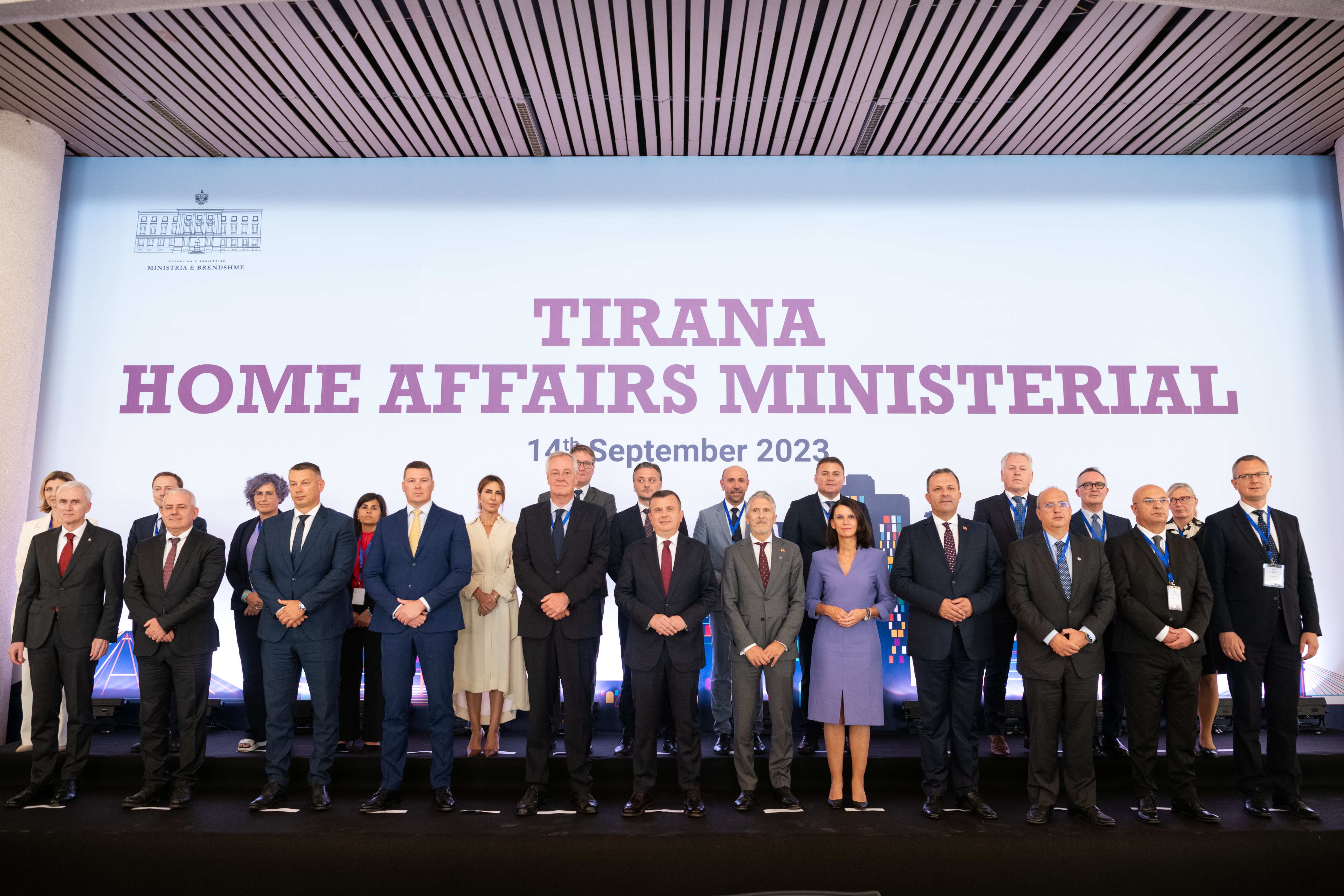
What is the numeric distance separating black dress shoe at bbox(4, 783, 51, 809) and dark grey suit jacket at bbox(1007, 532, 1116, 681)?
15.9 ft

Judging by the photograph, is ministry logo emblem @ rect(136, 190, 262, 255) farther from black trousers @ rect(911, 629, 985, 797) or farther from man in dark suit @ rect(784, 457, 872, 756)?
black trousers @ rect(911, 629, 985, 797)

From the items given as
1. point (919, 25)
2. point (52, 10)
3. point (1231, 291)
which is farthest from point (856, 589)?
point (52, 10)

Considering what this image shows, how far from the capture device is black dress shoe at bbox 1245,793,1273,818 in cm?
397

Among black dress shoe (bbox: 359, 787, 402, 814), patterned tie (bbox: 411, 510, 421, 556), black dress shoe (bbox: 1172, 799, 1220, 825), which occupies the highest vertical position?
patterned tie (bbox: 411, 510, 421, 556)

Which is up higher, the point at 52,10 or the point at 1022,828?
the point at 52,10

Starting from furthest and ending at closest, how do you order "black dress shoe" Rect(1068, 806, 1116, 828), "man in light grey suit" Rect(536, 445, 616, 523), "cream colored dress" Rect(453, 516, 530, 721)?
"man in light grey suit" Rect(536, 445, 616, 523) → "cream colored dress" Rect(453, 516, 530, 721) → "black dress shoe" Rect(1068, 806, 1116, 828)

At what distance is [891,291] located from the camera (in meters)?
6.07

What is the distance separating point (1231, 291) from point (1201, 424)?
1012 millimetres

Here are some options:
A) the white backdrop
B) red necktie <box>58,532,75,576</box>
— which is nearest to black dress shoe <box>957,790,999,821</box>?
the white backdrop

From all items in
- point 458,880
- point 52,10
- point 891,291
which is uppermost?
point 52,10

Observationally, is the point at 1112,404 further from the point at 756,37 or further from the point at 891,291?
the point at 756,37

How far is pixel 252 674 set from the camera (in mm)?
4859

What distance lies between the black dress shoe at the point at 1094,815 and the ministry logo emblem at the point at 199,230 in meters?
6.21

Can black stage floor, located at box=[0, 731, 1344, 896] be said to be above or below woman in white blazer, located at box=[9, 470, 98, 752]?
below
